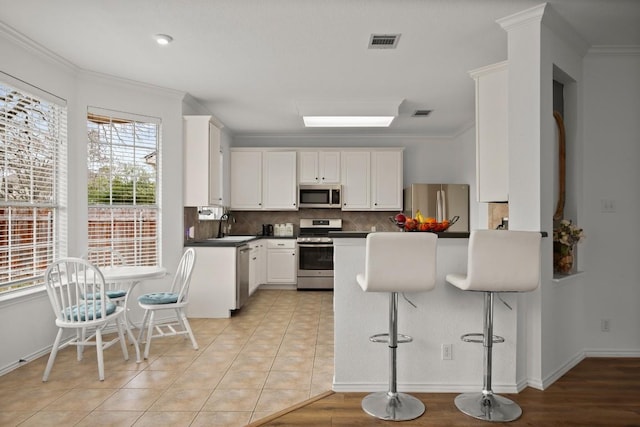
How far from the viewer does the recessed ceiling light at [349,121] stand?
215 inches

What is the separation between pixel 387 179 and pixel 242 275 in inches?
116

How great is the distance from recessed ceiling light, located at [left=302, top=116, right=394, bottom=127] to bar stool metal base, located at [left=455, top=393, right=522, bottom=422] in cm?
357

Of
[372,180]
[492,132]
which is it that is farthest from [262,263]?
[492,132]

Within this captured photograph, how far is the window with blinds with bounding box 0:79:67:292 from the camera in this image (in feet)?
10.9

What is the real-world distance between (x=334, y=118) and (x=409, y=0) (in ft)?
9.13

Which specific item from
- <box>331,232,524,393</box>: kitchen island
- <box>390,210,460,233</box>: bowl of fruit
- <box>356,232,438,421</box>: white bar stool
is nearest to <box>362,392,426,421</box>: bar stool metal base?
<box>356,232,438,421</box>: white bar stool

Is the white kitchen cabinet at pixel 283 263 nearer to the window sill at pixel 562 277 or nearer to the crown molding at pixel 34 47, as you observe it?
the crown molding at pixel 34 47

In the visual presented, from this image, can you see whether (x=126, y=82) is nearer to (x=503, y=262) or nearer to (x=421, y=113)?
(x=421, y=113)

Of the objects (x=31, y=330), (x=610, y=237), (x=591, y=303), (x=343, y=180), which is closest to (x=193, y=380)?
(x=31, y=330)

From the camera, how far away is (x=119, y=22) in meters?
3.12

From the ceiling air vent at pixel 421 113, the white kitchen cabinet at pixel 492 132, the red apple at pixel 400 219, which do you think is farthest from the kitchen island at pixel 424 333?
the ceiling air vent at pixel 421 113

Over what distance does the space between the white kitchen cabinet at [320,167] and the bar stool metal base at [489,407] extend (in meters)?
4.61

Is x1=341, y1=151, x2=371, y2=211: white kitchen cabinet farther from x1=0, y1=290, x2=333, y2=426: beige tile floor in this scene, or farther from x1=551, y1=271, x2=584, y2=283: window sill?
x1=551, y1=271, x2=584, y2=283: window sill

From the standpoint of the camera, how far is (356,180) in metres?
6.98
